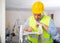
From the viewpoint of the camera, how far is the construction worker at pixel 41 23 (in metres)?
1.62

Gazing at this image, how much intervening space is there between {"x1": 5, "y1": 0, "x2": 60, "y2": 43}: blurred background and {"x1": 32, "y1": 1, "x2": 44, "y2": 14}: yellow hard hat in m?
0.05

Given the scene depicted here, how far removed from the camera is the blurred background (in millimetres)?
1609

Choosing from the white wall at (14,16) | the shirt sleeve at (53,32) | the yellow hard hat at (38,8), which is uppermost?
the yellow hard hat at (38,8)

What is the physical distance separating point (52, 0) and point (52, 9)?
0.12 meters

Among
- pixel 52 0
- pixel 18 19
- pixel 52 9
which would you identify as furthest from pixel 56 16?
pixel 18 19

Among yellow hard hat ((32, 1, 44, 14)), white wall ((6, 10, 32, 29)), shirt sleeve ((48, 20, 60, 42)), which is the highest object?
yellow hard hat ((32, 1, 44, 14))

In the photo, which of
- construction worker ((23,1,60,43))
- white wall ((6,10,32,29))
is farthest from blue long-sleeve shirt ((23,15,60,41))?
white wall ((6,10,32,29))

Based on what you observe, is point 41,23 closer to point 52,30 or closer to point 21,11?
point 52,30

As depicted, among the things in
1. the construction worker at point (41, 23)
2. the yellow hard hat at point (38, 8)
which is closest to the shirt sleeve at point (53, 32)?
the construction worker at point (41, 23)

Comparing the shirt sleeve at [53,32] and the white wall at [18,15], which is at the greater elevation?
the white wall at [18,15]

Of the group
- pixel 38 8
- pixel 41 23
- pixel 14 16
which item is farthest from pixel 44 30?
pixel 14 16

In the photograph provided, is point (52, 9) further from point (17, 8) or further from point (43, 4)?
point (17, 8)

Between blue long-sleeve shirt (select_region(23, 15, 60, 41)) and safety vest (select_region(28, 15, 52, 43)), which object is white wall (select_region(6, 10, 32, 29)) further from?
blue long-sleeve shirt (select_region(23, 15, 60, 41))

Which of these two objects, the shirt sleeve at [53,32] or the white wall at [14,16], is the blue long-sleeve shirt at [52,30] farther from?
the white wall at [14,16]
